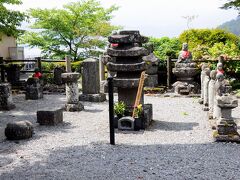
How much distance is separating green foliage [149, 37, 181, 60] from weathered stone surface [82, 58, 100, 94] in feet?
16.8

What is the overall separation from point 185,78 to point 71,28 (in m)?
11.7

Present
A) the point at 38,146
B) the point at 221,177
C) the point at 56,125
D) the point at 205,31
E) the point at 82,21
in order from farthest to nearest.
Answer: the point at 82,21, the point at 205,31, the point at 56,125, the point at 38,146, the point at 221,177

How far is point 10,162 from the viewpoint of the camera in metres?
6.94

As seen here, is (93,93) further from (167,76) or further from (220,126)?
(220,126)

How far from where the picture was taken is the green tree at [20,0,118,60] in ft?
81.6

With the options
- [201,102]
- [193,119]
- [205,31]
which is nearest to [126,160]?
[193,119]

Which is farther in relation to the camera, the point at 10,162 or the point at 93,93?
the point at 93,93

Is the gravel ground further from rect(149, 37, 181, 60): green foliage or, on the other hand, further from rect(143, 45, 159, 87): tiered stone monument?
rect(149, 37, 181, 60): green foliage

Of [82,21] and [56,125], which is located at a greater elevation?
[82,21]

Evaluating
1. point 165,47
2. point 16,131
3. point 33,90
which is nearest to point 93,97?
point 33,90

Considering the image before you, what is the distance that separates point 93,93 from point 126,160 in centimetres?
771

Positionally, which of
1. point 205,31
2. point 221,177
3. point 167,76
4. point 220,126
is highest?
point 205,31

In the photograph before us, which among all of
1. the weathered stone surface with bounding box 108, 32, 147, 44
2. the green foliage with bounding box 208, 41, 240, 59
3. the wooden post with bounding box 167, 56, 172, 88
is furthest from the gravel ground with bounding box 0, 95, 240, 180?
the green foliage with bounding box 208, 41, 240, 59

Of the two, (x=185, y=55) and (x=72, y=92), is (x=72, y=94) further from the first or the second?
(x=185, y=55)
